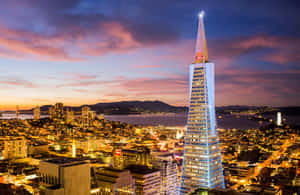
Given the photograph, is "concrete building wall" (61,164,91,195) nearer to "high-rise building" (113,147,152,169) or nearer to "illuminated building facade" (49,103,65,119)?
"high-rise building" (113,147,152,169)

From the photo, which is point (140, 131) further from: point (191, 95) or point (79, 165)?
point (79, 165)

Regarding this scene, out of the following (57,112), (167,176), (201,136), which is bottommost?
(167,176)

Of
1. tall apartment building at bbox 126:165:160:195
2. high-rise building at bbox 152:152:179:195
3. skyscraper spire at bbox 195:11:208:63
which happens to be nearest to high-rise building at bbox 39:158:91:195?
tall apartment building at bbox 126:165:160:195

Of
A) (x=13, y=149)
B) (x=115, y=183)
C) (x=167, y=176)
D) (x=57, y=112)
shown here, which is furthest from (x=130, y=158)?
(x=57, y=112)

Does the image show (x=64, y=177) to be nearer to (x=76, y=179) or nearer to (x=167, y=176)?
(x=76, y=179)

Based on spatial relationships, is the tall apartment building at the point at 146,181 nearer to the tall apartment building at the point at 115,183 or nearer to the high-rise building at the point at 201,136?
the tall apartment building at the point at 115,183

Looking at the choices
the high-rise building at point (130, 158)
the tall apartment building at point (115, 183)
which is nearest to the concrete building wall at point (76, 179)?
the tall apartment building at point (115, 183)
